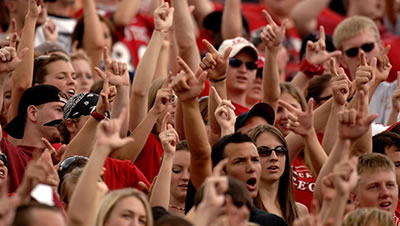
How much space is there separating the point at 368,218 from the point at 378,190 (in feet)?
2.60

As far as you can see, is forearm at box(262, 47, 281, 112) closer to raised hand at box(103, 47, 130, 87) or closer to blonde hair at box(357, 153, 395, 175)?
raised hand at box(103, 47, 130, 87)

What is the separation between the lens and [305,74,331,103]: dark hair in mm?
8242

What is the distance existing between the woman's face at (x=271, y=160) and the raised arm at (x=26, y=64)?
201 cm

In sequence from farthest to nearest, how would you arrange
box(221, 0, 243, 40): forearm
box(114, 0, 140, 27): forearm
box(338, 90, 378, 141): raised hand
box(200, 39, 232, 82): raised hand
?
box(114, 0, 140, 27): forearm, box(221, 0, 243, 40): forearm, box(200, 39, 232, 82): raised hand, box(338, 90, 378, 141): raised hand

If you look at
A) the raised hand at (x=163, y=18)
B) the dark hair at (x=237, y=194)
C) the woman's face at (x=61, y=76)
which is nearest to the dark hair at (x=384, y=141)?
the raised hand at (x=163, y=18)

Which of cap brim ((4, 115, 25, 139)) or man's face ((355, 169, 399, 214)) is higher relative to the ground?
cap brim ((4, 115, 25, 139))

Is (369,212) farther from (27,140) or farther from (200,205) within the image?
(27,140)

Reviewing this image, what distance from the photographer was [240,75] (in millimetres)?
8016

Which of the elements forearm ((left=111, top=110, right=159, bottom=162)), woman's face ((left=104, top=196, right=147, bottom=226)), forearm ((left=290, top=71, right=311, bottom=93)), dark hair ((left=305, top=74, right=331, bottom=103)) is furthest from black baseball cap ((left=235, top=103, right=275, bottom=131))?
woman's face ((left=104, top=196, right=147, bottom=226))

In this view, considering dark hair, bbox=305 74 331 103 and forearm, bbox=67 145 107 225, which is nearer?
forearm, bbox=67 145 107 225

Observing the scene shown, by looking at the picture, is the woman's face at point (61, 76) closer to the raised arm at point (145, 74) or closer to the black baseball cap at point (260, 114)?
the raised arm at point (145, 74)

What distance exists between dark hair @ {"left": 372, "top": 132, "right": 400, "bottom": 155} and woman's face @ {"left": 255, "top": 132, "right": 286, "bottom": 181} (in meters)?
0.90

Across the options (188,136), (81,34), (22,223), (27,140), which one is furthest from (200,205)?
(81,34)

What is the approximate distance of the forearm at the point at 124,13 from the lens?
34.0 ft
